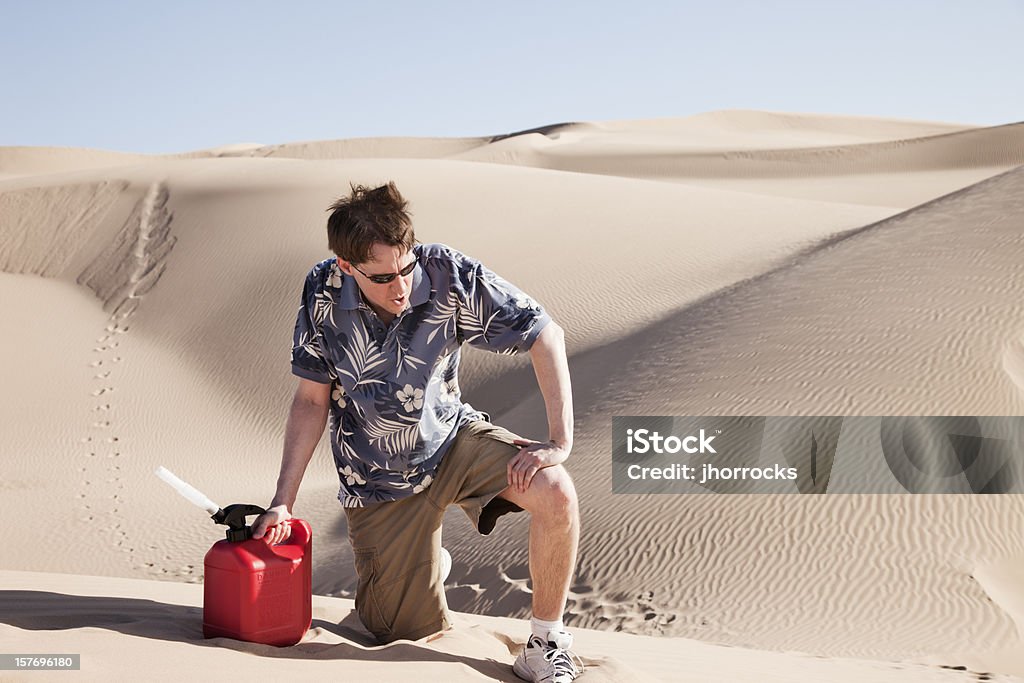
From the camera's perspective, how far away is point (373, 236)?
3.24 metres

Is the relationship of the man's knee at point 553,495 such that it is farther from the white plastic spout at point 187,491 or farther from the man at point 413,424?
the white plastic spout at point 187,491

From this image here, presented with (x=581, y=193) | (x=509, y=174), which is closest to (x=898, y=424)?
(x=581, y=193)

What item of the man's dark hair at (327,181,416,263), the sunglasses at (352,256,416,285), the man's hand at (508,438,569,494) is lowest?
the man's hand at (508,438,569,494)

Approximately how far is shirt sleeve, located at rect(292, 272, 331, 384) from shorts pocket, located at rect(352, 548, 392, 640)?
2.21 ft

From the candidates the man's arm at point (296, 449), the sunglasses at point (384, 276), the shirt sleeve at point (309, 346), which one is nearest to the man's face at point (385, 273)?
the sunglasses at point (384, 276)

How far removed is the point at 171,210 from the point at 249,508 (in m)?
18.3

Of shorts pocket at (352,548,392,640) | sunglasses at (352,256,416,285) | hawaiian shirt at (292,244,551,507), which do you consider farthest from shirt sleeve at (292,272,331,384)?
shorts pocket at (352,548,392,640)

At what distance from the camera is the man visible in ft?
10.9

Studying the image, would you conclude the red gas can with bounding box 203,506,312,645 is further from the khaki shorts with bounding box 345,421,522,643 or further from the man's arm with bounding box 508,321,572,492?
the man's arm with bounding box 508,321,572,492

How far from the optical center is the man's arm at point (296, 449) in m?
3.37

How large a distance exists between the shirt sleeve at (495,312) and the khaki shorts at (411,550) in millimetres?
354

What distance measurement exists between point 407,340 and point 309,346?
0.35 meters

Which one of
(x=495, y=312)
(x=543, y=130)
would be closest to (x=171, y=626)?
(x=495, y=312)

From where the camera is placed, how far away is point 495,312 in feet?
11.5
